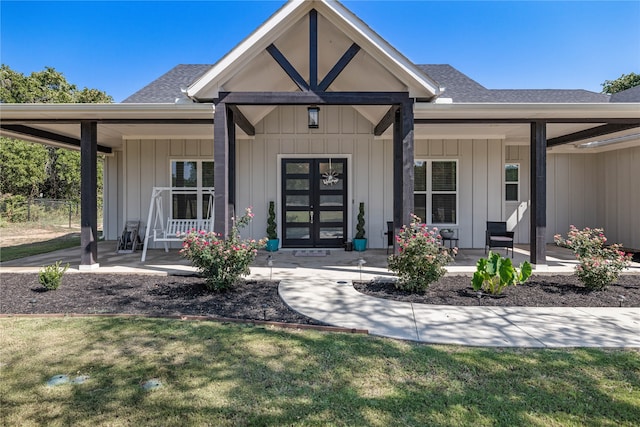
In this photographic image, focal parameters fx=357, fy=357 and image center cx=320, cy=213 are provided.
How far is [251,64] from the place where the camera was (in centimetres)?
577

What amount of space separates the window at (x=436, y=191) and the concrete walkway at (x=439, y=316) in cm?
298

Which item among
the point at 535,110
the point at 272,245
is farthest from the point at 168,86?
the point at 535,110

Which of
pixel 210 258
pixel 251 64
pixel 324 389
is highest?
pixel 251 64

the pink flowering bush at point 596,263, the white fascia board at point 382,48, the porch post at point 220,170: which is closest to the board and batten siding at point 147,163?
the porch post at point 220,170

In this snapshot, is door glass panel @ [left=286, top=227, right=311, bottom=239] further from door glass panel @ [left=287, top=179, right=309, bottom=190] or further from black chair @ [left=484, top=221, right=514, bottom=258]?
black chair @ [left=484, top=221, right=514, bottom=258]

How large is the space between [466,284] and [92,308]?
510 centimetres

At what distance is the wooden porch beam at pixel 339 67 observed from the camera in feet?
17.8

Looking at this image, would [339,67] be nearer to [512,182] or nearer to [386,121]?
[386,121]

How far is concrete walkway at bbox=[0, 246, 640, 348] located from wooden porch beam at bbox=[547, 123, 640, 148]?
2.68 meters

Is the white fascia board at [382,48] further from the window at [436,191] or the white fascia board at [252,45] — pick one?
the window at [436,191]

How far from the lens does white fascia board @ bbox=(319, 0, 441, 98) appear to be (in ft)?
17.4

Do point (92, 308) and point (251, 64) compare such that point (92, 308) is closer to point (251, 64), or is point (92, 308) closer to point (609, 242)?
point (251, 64)

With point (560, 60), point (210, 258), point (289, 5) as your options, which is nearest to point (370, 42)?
point (289, 5)

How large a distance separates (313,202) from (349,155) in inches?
59.3
